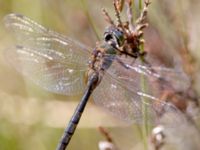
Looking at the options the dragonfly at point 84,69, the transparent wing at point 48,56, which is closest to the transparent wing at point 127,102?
the dragonfly at point 84,69

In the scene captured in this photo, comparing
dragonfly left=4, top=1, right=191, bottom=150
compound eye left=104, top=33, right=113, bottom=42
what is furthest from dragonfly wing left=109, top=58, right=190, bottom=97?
compound eye left=104, top=33, right=113, bottom=42

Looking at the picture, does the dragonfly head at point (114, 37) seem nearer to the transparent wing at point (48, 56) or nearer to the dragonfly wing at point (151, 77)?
the dragonfly wing at point (151, 77)

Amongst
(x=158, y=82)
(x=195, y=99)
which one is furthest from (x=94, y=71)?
(x=195, y=99)

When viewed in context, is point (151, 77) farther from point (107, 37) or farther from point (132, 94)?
point (107, 37)

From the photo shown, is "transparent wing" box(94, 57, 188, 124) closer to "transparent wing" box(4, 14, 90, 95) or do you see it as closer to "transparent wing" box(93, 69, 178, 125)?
"transparent wing" box(93, 69, 178, 125)

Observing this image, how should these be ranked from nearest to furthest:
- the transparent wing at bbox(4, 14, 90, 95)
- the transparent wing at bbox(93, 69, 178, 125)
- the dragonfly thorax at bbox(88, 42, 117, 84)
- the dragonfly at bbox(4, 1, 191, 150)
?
the transparent wing at bbox(93, 69, 178, 125) → the dragonfly at bbox(4, 1, 191, 150) → the dragonfly thorax at bbox(88, 42, 117, 84) → the transparent wing at bbox(4, 14, 90, 95)

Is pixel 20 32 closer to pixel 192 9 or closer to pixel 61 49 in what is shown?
pixel 61 49

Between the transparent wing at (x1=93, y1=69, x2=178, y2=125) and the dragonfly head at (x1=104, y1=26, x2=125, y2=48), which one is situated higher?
the dragonfly head at (x1=104, y1=26, x2=125, y2=48)
